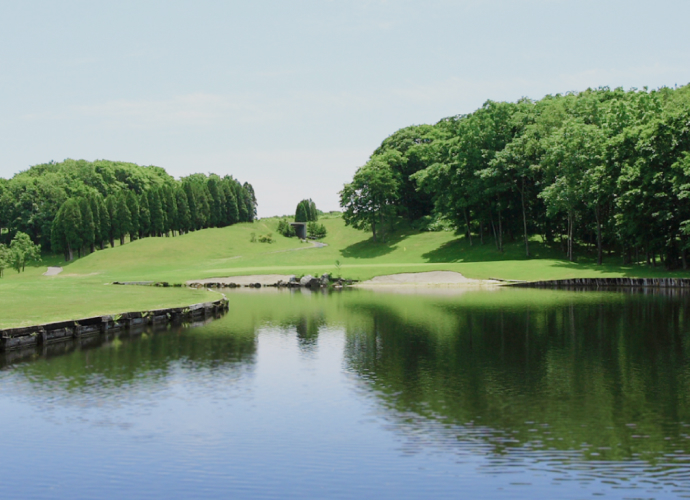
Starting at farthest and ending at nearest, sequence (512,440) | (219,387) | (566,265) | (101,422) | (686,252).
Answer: (566,265) < (686,252) < (219,387) < (101,422) < (512,440)

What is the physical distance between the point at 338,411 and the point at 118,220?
110 meters

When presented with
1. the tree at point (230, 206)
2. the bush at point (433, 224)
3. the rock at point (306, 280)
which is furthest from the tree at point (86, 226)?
the rock at point (306, 280)

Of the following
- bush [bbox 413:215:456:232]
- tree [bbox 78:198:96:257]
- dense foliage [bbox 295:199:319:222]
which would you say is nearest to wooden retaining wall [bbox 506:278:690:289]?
bush [bbox 413:215:456:232]

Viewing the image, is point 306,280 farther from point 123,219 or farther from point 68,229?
point 123,219

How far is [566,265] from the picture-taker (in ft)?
211

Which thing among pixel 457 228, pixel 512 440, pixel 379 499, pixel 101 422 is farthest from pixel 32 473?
pixel 457 228

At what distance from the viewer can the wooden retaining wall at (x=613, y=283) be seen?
175ft

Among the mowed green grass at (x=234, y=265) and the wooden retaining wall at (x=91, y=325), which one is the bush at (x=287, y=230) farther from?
the wooden retaining wall at (x=91, y=325)

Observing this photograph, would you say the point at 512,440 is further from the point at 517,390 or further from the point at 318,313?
the point at 318,313

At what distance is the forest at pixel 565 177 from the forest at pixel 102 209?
42.7 metres

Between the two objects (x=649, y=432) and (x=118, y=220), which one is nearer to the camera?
(x=649, y=432)

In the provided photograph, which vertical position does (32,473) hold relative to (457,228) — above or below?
below

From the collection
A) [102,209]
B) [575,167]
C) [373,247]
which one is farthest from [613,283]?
[102,209]

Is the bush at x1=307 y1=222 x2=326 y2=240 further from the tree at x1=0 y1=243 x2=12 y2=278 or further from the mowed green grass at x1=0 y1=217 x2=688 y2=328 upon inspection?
the tree at x1=0 y1=243 x2=12 y2=278
